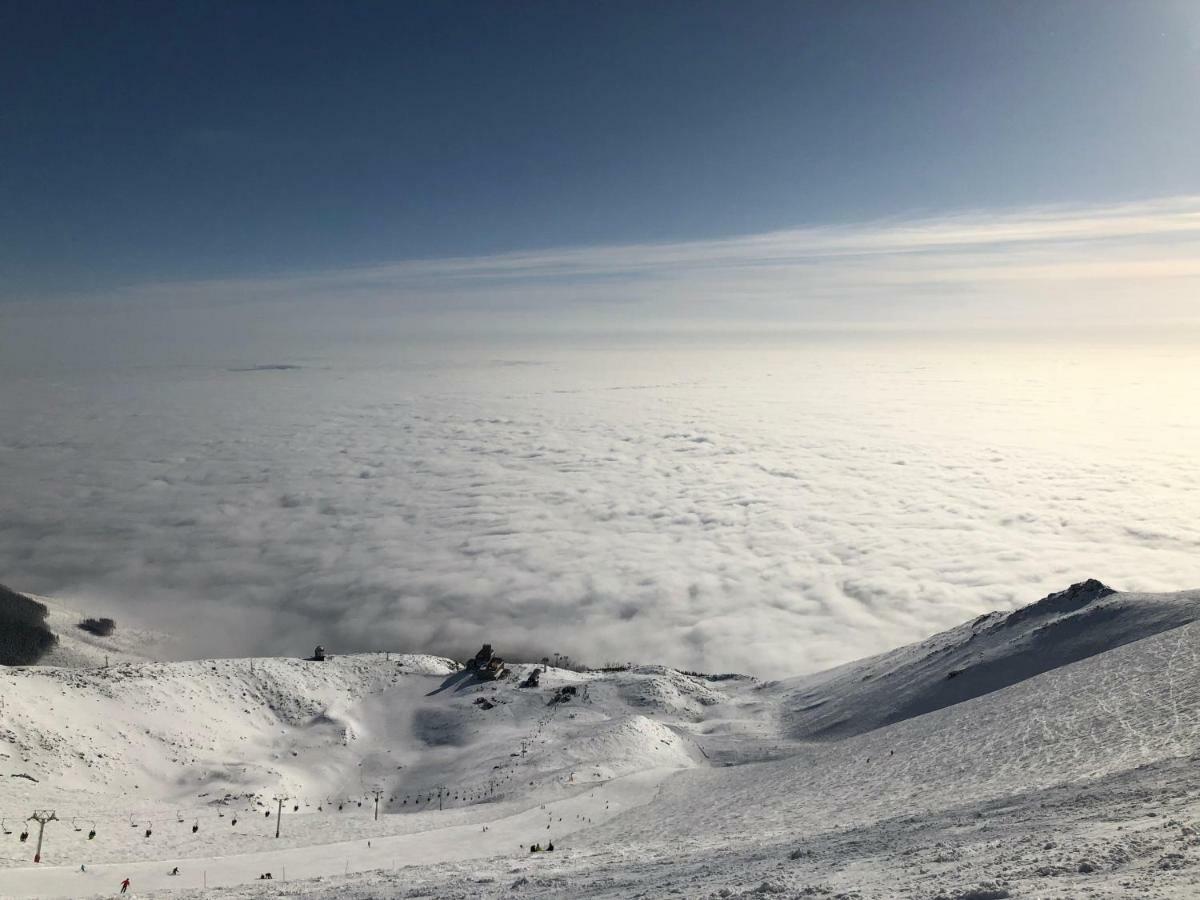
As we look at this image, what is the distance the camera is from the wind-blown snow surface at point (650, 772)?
16.1 m

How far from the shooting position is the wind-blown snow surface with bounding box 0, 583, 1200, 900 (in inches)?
633

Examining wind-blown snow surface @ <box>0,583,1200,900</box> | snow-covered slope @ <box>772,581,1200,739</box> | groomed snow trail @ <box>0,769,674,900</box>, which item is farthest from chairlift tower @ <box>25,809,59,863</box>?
snow-covered slope @ <box>772,581,1200,739</box>

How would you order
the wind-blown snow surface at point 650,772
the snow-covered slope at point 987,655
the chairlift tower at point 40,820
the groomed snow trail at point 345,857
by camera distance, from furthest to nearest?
the snow-covered slope at point 987,655
the chairlift tower at point 40,820
the groomed snow trail at point 345,857
the wind-blown snow surface at point 650,772

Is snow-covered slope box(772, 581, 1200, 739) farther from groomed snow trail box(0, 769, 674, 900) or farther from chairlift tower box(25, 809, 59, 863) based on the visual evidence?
chairlift tower box(25, 809, 59, 863)

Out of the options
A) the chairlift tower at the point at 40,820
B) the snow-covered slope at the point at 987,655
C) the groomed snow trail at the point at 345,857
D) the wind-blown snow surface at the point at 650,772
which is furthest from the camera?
the snow-covered slope at the point at 987,655

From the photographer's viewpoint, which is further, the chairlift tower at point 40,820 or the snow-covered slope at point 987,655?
the snow-covered slope at point 987,655

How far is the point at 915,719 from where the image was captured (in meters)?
38.8

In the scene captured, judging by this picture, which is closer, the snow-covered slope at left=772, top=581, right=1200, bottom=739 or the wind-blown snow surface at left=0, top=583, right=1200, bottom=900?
the wind-blown snow surface at left=0, top=583, right=1200, bottom=900

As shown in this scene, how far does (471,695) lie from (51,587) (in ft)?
373

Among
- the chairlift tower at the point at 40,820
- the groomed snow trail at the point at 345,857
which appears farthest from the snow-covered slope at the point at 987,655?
the chairlift tower at the point at 40,820

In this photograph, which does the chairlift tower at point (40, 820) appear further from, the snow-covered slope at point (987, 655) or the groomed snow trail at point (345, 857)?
the snow-covered slope at point (987, 655)

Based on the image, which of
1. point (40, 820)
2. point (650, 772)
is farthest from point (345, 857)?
point (650, 772)

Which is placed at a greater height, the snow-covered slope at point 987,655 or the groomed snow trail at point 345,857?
the snow-covered slope at point 987,655

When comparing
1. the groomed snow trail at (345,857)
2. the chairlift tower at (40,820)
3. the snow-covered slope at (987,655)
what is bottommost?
the groomed snow trail at (345,857)
